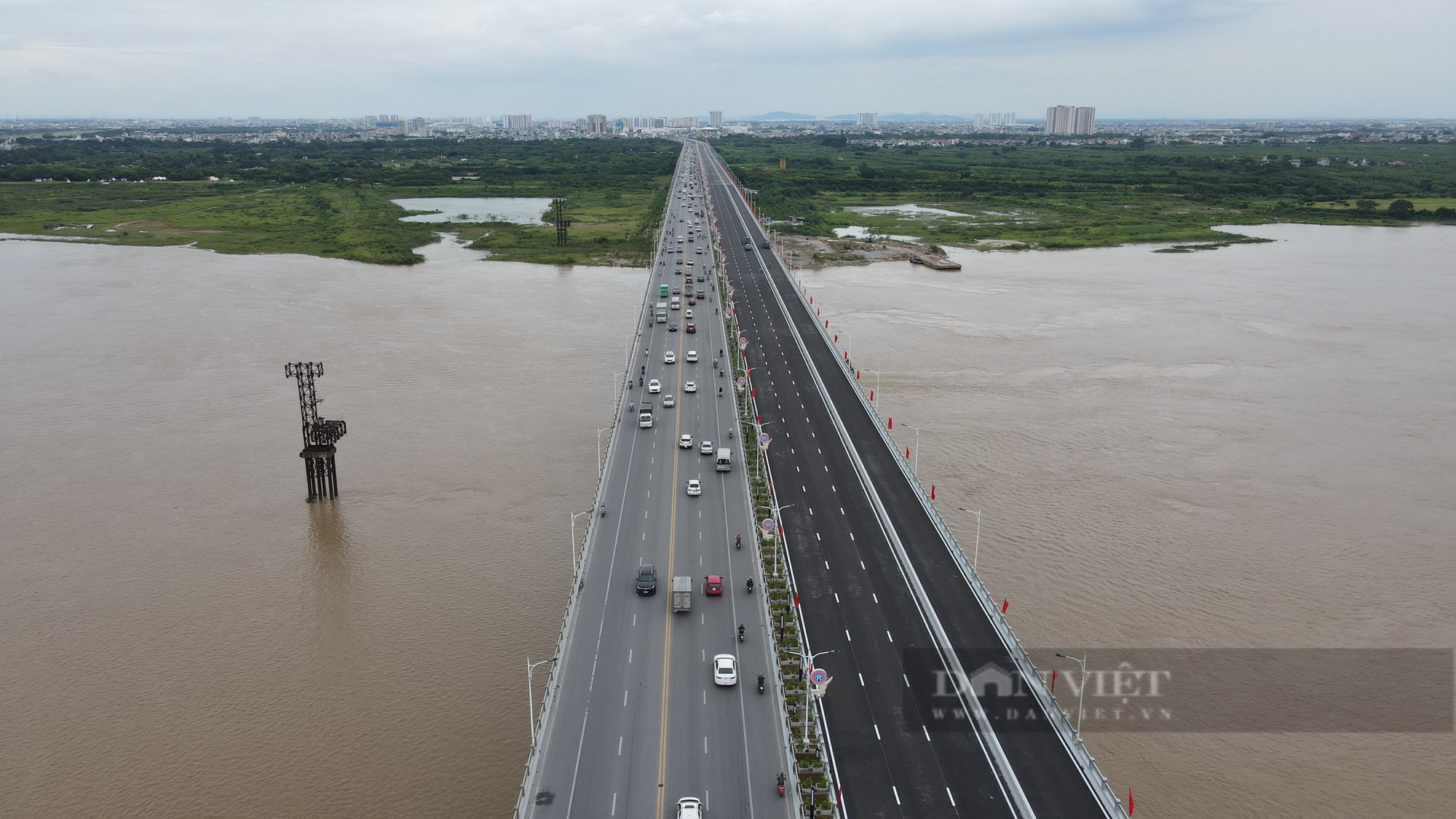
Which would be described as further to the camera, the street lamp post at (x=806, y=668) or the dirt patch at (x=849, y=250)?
the dirt patch at (x=849, y=250)

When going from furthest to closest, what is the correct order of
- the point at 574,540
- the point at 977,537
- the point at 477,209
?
Result: the point at 477,209
the point at 977,537
the point at 574,540

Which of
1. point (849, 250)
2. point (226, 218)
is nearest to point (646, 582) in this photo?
point (849, 250)

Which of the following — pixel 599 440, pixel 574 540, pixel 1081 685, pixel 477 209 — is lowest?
pixel 1081 685

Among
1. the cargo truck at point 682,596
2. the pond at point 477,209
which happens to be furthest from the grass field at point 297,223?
the cargo truck at point 682,596

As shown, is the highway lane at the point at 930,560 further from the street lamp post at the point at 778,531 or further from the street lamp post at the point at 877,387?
the street lamp post at the point at 877,387

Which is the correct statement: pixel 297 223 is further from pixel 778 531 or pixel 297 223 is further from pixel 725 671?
pixel 725 671

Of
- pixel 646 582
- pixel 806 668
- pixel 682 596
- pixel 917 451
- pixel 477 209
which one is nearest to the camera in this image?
pixel 806 668

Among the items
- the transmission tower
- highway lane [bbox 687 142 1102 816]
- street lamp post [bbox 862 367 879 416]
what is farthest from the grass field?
the transmission tower
